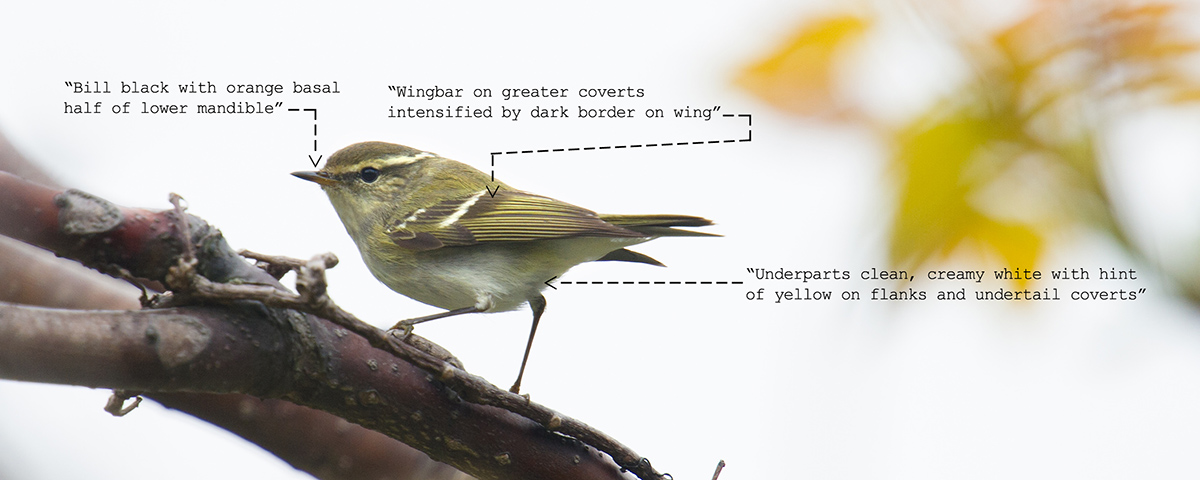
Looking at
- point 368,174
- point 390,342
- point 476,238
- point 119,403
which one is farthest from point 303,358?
point 368,174

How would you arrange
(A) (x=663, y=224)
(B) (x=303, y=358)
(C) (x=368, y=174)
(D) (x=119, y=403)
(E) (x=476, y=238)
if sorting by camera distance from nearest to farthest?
(B) (x=303, y=358) → (D) (x=119, y=403) → (A) (x=663, y=224) → (E) (x=476, y=238) → (C) (x=368, y=174)

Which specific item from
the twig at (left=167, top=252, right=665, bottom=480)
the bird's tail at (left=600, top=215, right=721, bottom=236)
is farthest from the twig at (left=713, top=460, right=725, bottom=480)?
the bird's tail at (left=600, top=215, right=721, bottom=236)

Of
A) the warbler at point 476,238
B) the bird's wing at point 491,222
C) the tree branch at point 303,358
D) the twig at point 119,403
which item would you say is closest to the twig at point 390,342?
the tree branch at point 303,358

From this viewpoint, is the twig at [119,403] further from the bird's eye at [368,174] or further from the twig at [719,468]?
the bird's eye at [368,174]

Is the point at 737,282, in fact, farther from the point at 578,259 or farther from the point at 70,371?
the point at 70,371

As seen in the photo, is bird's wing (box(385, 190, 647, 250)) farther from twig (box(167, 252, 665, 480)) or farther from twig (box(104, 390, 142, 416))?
twig (box(104, 390, 142, 416))

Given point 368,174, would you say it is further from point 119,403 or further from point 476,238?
point 119,403

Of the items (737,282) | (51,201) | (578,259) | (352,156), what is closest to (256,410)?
(51,201)
